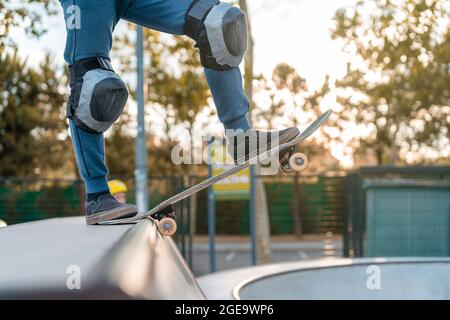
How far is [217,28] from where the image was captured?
1.89 m

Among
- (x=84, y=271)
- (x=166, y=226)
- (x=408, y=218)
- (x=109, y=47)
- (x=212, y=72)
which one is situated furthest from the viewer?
(x=408, y=218)

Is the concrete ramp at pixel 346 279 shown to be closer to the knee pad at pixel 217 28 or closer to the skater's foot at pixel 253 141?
the skater's foot at pixel 253 141

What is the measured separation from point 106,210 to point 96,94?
360mm

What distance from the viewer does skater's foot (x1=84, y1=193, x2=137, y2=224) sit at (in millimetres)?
1911

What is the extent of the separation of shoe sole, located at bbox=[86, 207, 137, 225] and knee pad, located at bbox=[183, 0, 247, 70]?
55 centimetres

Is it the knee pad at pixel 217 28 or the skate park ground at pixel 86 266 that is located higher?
the knee pad at pixel 217 28

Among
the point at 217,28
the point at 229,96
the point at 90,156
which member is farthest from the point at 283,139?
the point at 90,156

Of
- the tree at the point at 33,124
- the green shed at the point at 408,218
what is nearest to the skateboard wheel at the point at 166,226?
the green shed at the point at 408,218

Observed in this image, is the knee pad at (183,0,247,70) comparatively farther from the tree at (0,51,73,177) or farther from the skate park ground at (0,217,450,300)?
the tree at (0,51,73,177)

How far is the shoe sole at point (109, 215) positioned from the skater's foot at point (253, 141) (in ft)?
1.41

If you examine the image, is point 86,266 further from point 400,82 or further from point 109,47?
point 400,82

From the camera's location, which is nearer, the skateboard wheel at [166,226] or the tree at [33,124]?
the skateboard wheel at [166,226]

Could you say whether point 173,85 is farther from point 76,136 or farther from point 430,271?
point 76,136

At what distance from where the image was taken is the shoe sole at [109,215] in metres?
1.89
